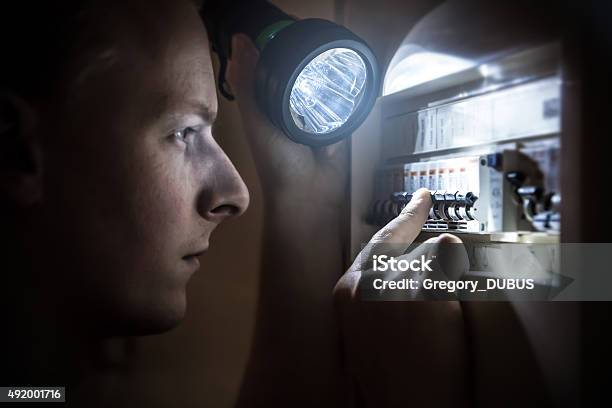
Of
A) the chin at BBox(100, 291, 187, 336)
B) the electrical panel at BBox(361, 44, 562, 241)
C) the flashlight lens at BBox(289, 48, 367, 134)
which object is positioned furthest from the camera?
the flashlight lens at BBox(289, 48, 367, 134)

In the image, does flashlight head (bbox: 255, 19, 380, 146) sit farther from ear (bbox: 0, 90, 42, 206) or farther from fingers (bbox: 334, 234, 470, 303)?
ear (bbox: 0, 90, 42, 206)

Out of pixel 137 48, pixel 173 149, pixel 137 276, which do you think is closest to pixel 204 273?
pixel 137 276

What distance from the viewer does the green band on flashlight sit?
3.90ft

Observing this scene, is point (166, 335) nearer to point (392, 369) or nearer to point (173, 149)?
point (173, 149)

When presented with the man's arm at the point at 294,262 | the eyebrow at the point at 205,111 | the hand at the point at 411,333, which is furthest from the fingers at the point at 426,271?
the eyebrow at the point at 205,111

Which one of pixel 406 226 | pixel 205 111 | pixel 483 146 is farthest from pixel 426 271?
pixel 205 111

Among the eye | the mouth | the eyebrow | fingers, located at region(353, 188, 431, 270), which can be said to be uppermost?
the eyebrow

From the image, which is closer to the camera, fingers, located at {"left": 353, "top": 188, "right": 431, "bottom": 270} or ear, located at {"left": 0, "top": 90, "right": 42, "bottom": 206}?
ear, located at {"left": 0, "top": 90, "right": 42, "bottom": 206}

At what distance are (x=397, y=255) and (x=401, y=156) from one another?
254mm

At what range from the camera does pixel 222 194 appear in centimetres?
119

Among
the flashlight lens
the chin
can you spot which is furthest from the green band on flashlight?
the chin

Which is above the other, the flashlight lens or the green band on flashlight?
the green band on flashlight

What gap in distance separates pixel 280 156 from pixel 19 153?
0.57 meters

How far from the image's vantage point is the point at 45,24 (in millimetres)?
1034
